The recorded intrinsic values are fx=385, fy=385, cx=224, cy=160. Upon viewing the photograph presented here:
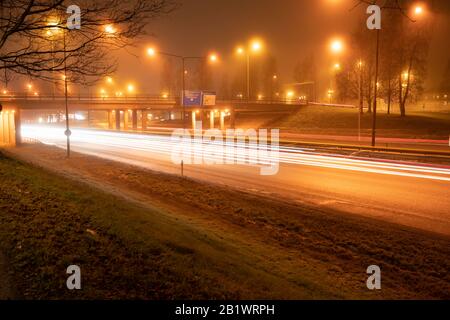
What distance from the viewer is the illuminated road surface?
11562mm

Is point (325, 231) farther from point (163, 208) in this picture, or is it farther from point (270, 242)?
point (163, 208)

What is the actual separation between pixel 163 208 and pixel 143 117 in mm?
59100

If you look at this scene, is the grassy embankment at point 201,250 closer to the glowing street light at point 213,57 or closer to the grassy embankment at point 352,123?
the grassy embankment at point 352,123

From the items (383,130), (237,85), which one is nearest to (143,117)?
(383,130)

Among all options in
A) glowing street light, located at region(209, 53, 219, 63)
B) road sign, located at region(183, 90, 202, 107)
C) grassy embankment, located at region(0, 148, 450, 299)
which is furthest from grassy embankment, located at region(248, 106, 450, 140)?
grassy embankment, located at region(0, 148, 450, 299)

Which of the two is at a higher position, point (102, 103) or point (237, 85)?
point (237, 85)

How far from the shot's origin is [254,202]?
11.9 m

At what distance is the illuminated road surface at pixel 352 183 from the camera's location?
11562 millimetres

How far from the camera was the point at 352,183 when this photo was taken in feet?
52.4

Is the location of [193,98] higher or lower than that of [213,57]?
lower

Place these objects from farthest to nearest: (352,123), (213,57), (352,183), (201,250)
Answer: (352,123) → (213,57) → (352,183) → (201,250)

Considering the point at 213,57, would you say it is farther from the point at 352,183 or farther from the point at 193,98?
the point at 352,183

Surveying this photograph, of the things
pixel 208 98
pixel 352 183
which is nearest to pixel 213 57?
pixel 208 98

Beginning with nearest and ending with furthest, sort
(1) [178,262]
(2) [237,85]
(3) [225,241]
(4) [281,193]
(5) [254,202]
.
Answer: (1) [178,262]
(3) [225,241]
(5) [254,202]
(4) [281,193]
(2) [237,85]
